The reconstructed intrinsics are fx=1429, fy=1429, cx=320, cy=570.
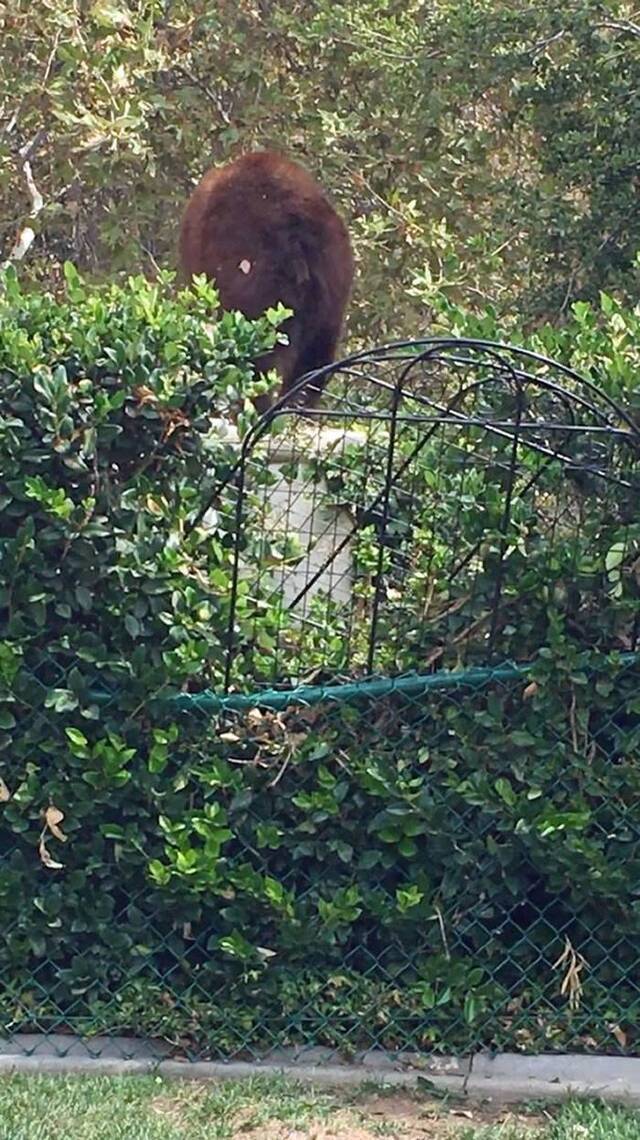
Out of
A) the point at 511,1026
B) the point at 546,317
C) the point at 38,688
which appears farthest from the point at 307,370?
the point at 511,1026

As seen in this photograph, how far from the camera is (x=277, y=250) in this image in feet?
19.6

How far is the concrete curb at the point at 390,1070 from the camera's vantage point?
353 cm

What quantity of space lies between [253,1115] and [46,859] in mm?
813

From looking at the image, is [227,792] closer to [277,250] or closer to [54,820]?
[54,820]

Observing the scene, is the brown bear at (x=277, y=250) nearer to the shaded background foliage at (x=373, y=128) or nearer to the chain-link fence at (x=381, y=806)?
the shaded background foliage at (x=373, y=128)

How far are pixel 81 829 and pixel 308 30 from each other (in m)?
6.65

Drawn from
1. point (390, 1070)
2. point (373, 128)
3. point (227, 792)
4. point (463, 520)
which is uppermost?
point (373, 128)

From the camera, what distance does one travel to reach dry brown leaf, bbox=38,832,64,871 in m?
3.64

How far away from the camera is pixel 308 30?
896 cm

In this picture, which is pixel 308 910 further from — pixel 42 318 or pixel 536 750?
pixel 42 318

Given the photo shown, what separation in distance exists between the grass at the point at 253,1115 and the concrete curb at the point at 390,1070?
5 cm

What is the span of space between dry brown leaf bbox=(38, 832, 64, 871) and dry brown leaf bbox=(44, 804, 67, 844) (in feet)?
0.13

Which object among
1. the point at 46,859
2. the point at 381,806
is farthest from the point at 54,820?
the point at 381,806

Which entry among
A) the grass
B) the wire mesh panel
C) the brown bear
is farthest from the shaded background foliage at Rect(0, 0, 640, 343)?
the grass
